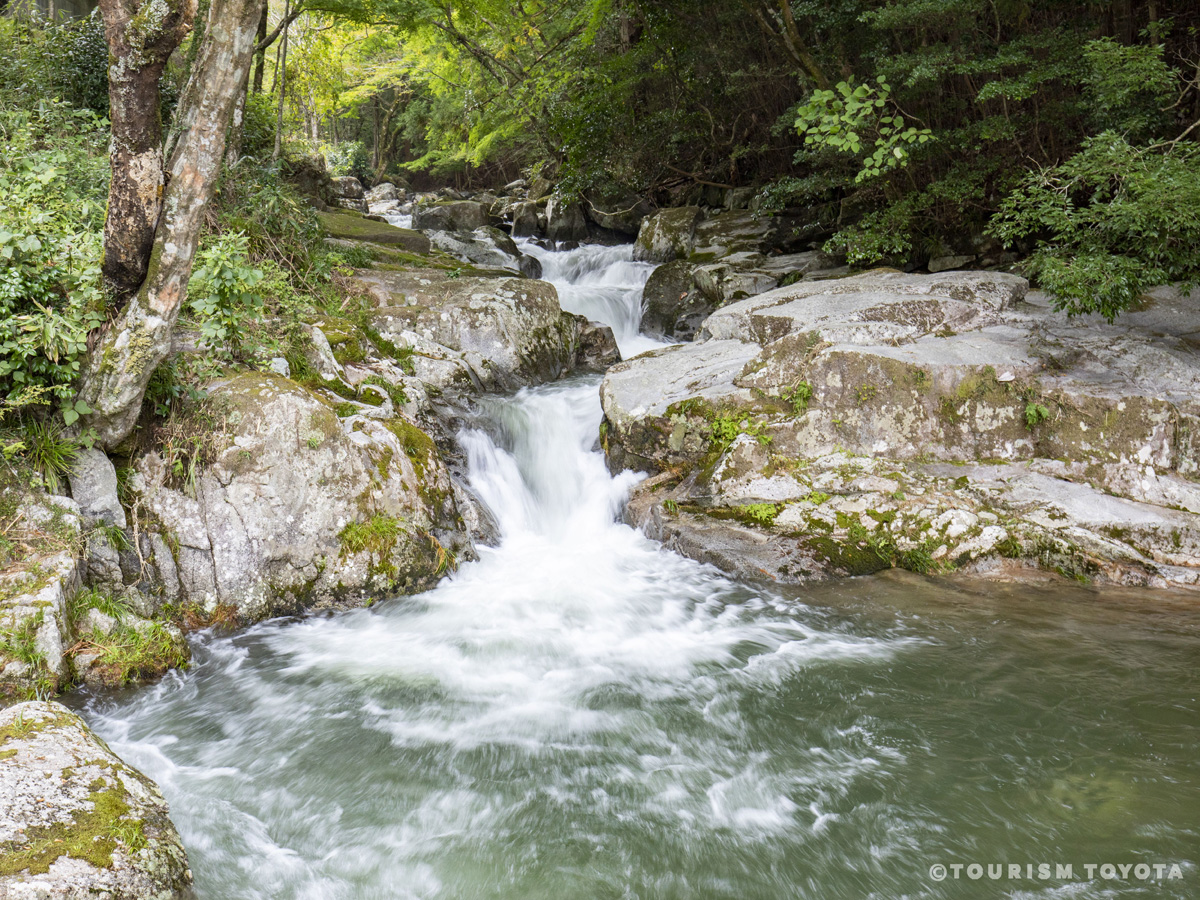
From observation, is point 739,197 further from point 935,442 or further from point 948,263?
point 935,442

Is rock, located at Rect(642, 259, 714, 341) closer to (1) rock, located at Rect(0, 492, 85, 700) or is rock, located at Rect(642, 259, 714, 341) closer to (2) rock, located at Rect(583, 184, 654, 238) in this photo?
(2) rock, located at Rect(583, 184, 654, 238)

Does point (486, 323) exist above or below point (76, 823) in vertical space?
above

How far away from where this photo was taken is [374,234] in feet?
44.7

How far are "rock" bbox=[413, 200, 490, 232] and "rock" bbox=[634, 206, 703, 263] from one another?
6313 mm

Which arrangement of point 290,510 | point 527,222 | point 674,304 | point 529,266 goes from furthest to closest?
point 527,222, point 529,266, point 674,304, point 290,510

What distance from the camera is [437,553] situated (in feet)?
20.9

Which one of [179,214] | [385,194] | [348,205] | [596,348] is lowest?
[596,348]

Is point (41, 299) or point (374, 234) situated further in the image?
point (374, 234)

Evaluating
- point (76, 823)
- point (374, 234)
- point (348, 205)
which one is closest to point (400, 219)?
point (348, 205)

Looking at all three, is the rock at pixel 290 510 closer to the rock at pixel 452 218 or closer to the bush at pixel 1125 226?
the bush at pixel 1125 226

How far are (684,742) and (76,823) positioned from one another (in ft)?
10.2

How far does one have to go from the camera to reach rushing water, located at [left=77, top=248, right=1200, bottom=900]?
3334 millimetres

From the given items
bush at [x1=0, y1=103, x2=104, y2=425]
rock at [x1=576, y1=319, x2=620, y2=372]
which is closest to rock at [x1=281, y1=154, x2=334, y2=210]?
rock at [x1=576, y1=319, x2=620, y2=372]

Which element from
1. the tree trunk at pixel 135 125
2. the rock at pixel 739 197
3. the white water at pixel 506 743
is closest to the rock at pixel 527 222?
the rock at pixel 739 197
